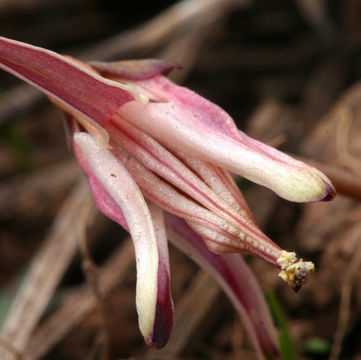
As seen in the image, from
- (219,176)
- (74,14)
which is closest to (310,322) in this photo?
(219,176)

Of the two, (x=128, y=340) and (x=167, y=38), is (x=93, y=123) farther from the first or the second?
(x=167, y=38)

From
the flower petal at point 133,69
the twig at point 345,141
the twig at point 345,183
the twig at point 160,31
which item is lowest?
the twig at point 345,141

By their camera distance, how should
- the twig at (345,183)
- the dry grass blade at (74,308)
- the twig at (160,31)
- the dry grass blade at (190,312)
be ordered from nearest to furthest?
the twig at (345,183) < the dry grass blade at (190,312) < the dry grass blade at (74,308) < the twig at (160,31)

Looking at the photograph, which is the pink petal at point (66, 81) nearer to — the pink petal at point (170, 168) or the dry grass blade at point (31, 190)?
the pink petal at point (170, 168)

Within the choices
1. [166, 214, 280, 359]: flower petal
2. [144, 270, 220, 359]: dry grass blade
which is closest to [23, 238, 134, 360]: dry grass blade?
[144, 270, 220, 359]: dry grass blade

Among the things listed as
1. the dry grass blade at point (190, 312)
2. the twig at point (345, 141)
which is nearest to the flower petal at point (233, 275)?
the dry grass blade at point (190, 312)

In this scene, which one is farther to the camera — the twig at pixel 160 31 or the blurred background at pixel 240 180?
the twig at pixel 160 31
